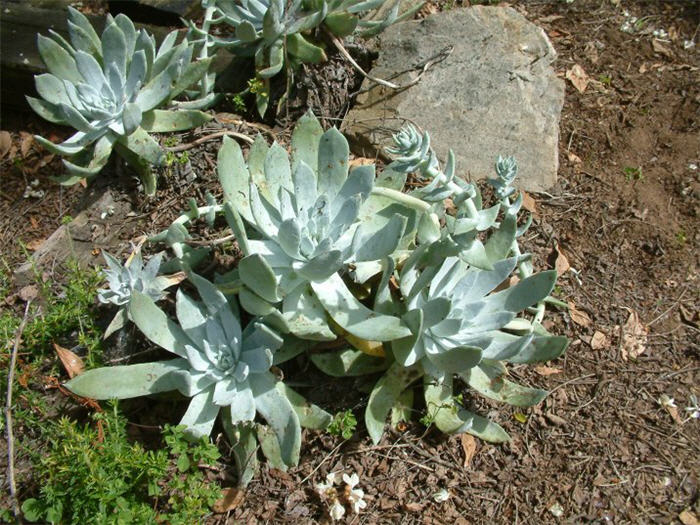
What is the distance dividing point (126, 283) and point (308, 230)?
0.66m

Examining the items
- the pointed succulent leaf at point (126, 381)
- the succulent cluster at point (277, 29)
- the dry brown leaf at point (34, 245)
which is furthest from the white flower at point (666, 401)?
the dry brown leaf at point (34, 245)

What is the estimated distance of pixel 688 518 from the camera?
2.01 meters

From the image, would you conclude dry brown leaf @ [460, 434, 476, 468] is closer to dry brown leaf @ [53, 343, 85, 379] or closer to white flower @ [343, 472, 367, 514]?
white flower @ [343, 472, 367, 514]

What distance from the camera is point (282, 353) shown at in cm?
201

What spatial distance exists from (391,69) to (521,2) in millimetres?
1248

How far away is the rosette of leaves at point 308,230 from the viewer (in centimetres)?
177

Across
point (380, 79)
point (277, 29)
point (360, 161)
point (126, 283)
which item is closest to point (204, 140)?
point (277, 29)

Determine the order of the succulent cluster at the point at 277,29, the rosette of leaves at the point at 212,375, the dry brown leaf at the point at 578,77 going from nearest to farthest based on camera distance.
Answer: the rosette of leaves at the point at 212,375
the succulent cluster at the point at 277,29
the dry brown leaf at the point at 578,77

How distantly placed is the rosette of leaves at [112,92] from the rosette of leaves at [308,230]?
528mm

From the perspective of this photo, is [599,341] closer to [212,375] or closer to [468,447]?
[468,447]

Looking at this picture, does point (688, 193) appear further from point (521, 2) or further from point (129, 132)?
point (129, 132)

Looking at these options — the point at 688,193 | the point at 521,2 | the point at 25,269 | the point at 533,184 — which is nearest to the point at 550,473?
the point at 533,184

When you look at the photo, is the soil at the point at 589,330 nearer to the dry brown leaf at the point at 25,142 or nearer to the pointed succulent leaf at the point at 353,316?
the dry brown leaf at the point at 25,142

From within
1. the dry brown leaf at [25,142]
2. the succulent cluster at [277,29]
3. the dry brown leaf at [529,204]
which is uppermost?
the succulent cluster at [277,29]
